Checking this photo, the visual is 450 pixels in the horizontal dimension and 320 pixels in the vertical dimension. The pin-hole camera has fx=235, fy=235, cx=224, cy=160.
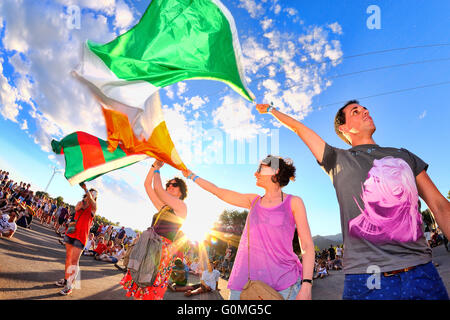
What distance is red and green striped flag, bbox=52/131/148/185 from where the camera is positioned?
351 cm

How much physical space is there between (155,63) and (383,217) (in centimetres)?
317

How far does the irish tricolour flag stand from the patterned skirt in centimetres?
118

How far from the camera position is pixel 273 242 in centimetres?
216

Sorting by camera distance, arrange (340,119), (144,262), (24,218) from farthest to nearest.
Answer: (24,218) < (144,262) < (340,119)

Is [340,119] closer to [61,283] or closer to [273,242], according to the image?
[273,242]

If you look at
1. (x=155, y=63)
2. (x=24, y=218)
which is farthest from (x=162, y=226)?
(x=24, y=218)

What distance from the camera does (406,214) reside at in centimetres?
144

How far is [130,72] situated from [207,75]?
1.03 meters

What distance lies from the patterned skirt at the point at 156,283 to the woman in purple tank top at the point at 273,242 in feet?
3.98

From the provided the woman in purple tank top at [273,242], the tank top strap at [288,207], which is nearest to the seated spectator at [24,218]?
the woman in purple tank top at [273,242]

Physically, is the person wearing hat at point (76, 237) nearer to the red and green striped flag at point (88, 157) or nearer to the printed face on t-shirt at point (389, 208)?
the red and green striped flag at point (88, 157)
